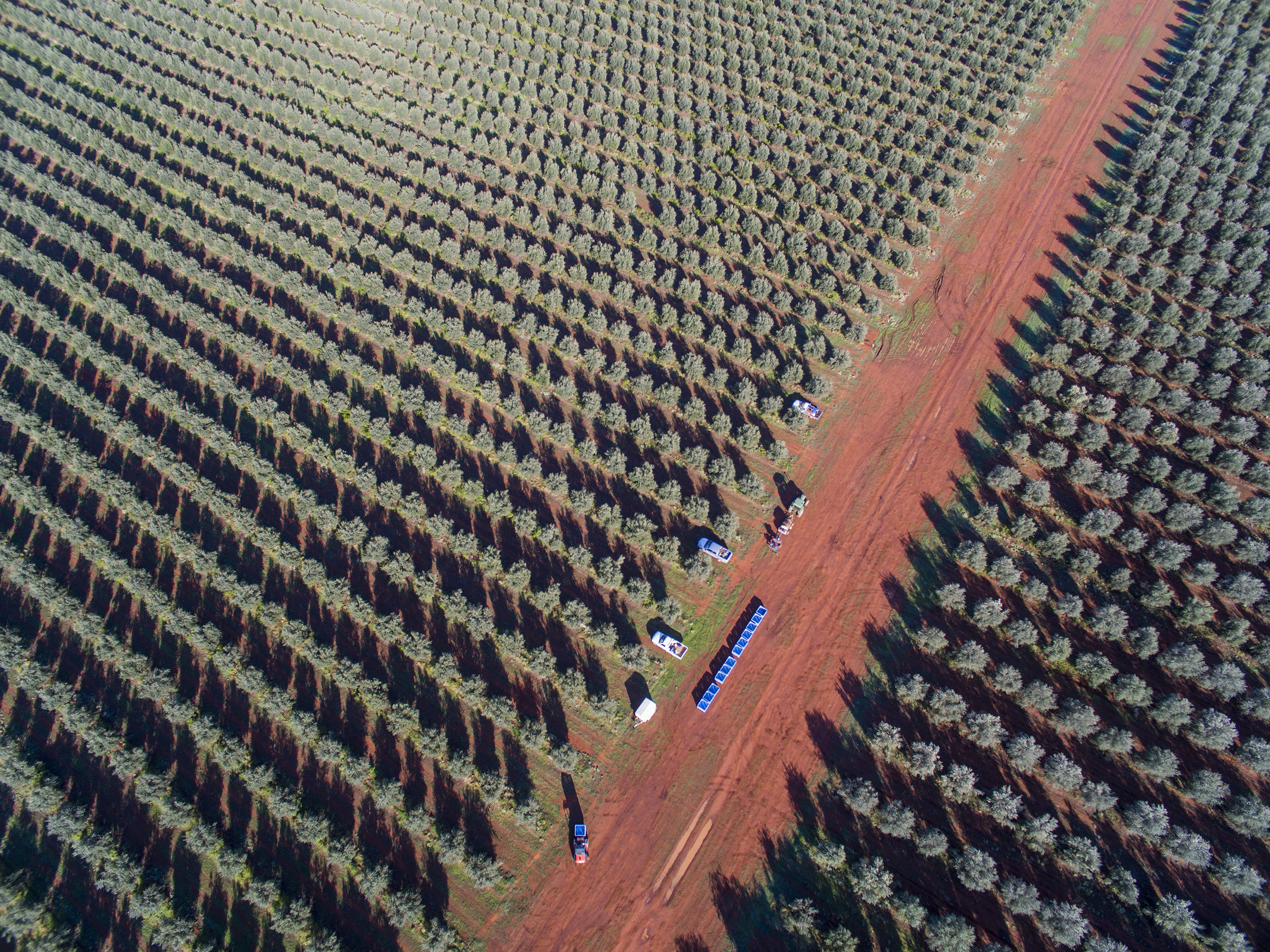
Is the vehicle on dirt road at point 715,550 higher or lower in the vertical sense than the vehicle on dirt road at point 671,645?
higher

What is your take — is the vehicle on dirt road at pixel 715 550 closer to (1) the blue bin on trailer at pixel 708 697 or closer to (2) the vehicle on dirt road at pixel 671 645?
(2) the vehicle on dirt road at pixel 671 645

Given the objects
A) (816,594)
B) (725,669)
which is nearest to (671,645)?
(725,669)

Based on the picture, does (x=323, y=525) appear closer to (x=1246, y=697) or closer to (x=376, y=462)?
(x=376, y=462)

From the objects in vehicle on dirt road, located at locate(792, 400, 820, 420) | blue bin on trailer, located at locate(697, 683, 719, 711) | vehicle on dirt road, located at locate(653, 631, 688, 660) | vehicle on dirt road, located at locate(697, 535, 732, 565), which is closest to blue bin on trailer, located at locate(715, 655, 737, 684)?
blue bin on trailer, located at locate(697, 683, 719, 711)

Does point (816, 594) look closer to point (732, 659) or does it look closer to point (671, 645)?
point (732, 659)

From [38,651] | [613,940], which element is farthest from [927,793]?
[38,651]

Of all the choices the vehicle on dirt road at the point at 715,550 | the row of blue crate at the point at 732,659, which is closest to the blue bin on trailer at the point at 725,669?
the row of blue crate at the point at 732,659
